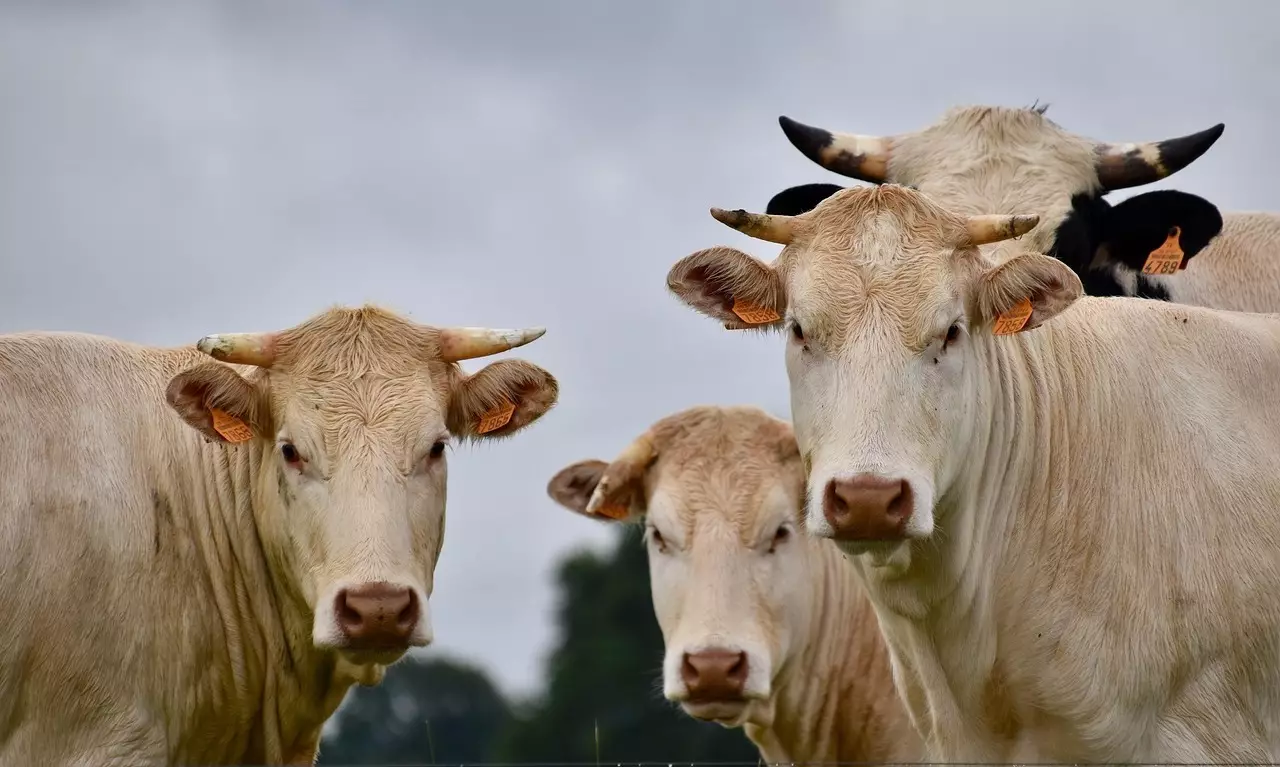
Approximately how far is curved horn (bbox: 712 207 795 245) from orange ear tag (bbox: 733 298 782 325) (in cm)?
29

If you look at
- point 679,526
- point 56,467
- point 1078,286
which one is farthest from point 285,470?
point 1078,286

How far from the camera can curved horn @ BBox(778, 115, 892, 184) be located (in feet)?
37.2

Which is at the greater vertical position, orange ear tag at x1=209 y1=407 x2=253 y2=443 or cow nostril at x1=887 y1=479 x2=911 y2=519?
orange ear tag at x1=209 y1=407 x2=253 y2=443

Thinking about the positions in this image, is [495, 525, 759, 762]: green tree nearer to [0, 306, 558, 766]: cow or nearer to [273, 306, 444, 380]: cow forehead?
[0, 306, 558, 766]: cow

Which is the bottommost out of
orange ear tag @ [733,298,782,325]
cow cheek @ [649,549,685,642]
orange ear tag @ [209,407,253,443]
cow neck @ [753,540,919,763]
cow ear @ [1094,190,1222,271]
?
cow neck @ [753,540,919,763]

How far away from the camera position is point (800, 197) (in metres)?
11.2

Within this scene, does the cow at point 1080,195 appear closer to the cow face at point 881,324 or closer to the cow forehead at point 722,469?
the cow forehead at point 722,469

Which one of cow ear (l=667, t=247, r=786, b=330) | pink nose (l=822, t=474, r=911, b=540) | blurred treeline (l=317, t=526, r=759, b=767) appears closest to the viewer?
pink nose (l=822, t=474, r=911, b=540)

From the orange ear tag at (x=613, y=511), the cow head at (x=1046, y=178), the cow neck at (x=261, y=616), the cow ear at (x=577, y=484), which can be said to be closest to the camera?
the cow neck at (x=261, y=616)

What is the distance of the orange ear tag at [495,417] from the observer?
8594mm

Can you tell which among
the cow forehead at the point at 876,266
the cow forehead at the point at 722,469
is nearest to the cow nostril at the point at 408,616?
the cow forehead at the point at 876,266

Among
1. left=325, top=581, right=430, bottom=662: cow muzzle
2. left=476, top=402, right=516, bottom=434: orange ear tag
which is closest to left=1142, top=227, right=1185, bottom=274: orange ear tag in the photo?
left=476, top=402, right=516, bottom=434: orange ear tag

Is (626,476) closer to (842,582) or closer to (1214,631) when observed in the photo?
(842,582)

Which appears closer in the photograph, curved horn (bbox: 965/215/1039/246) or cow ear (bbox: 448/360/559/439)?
curved horn (bbox: 965/215/1039/246)
